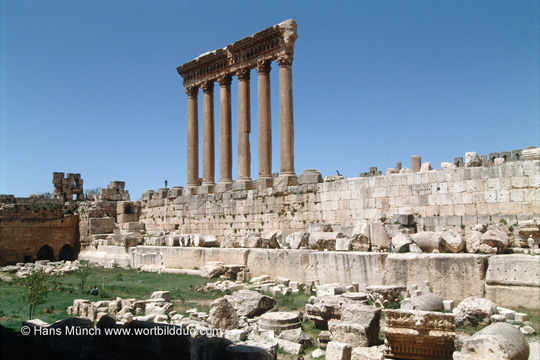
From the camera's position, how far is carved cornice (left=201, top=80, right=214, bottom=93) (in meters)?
→ 23.2

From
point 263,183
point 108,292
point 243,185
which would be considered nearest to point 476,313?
point 108,292

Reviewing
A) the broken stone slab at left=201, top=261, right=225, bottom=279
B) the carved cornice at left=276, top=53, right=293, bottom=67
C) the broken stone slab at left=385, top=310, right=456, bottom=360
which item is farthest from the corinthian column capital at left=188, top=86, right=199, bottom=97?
the broken stone slab at left=385, top=310, right=456, bottom=360

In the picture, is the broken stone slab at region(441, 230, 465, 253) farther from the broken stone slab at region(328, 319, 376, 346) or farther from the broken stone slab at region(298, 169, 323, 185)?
the broken stone slab at region(298, 169, 323, 185)

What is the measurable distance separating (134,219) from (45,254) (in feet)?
22.6

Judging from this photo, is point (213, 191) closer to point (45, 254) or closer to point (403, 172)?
point (403, 172)

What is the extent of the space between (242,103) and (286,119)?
10.4 ft

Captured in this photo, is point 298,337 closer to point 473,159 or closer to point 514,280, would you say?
point 514,280

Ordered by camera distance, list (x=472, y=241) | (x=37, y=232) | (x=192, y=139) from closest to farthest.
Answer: (x=472, y=241), (x=192, y=139), (x=37, y=232)

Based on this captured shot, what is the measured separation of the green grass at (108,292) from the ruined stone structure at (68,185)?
21.5m

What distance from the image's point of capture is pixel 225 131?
72.2 feet

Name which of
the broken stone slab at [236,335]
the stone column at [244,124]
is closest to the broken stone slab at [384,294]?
the broken stone slab at [236,335]

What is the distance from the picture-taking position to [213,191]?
22.1m

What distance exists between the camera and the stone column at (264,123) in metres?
19.7

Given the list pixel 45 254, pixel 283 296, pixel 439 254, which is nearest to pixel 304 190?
pixel 283 296
